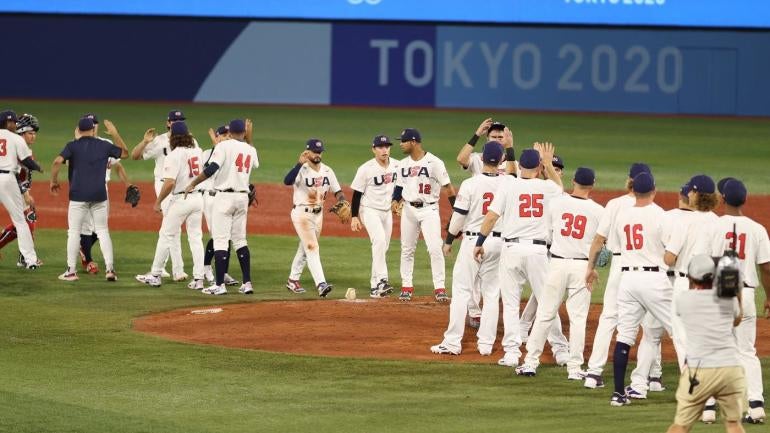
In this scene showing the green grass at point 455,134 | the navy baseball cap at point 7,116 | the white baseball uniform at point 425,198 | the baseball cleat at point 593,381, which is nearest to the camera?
the baseball cleat at point 593,381

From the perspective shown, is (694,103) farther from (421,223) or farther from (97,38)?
(421,223)

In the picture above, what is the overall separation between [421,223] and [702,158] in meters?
15.7

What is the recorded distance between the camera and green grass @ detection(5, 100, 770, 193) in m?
26.6

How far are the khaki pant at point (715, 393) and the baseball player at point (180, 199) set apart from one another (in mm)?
7834

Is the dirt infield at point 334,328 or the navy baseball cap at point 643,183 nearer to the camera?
the navy baseball cap at point 643,183

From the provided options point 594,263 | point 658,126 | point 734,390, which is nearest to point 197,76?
point 658,126

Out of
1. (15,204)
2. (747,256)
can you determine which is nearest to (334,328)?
(747,256)

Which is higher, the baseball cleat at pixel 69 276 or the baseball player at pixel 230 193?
the baseball player at pixel 230 193

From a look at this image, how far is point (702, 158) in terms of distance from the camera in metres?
28.3

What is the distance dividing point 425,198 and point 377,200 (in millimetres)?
762

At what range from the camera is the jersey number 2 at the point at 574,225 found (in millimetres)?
10328

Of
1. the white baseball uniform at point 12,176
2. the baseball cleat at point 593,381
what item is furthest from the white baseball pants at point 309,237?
→ the baseball cleat at point 593,381

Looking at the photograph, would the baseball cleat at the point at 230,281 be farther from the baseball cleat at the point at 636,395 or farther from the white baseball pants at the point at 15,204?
the baseball cleat at the point at 636,395

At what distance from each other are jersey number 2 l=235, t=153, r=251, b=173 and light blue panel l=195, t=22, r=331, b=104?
67.8ft
